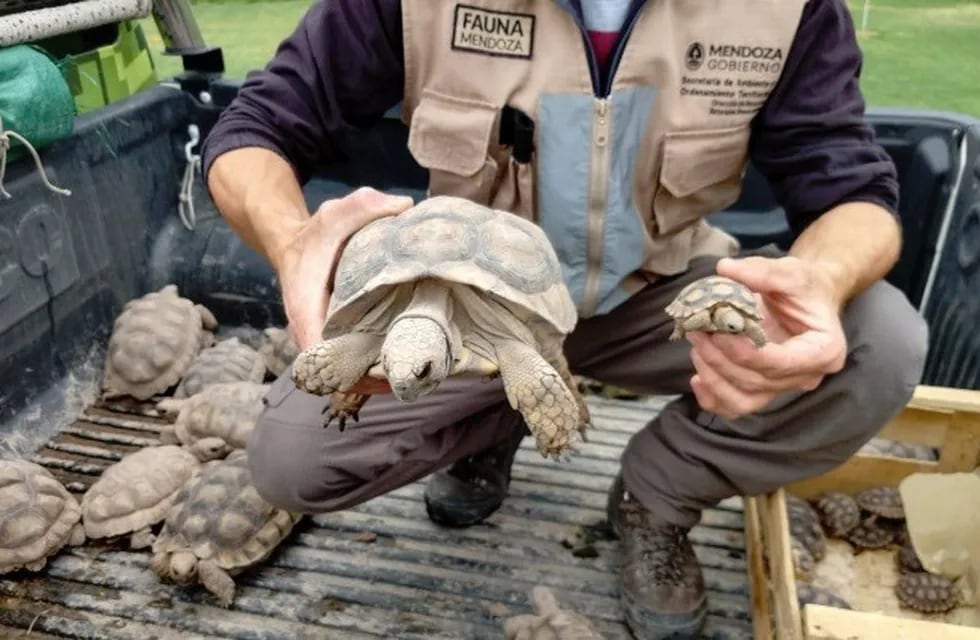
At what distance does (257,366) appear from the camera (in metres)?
3.23

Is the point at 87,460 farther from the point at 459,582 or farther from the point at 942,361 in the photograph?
the point at 942,361

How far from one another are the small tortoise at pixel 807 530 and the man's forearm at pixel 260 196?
147 cm

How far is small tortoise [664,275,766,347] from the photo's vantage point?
1370 millimetres

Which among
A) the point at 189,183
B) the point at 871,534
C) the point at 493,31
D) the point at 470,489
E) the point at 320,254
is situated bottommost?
the point at 871,534

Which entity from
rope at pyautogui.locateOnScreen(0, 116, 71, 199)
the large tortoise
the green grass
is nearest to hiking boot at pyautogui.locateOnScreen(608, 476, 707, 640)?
the large tortoise

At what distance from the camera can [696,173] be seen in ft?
6.82

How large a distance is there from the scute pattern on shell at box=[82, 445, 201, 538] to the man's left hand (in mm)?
1588

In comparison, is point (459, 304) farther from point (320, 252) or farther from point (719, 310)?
point (719, 310)

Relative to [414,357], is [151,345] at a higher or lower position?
lower

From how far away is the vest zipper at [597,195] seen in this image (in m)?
1.93

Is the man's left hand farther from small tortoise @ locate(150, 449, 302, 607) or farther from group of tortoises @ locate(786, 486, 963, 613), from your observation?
small tortoise @ locate(150, 449, 302, 607)

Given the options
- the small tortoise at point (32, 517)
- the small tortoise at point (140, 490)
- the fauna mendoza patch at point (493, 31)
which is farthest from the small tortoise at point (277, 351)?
the fauna mendoza patch at point (493, 31)

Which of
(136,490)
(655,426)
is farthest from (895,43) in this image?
(136,490)

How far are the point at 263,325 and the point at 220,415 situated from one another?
818mm
